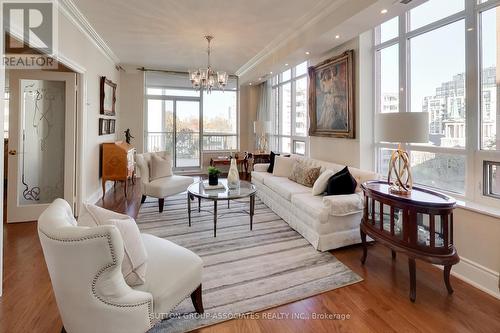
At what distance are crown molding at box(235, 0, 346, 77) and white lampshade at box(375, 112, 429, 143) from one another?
1800 mm

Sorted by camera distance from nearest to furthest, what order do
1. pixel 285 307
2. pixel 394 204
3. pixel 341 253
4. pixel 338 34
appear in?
pixel 285 307, pixel 394 204, pixel 341 253, pixel 338 34

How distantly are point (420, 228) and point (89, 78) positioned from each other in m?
5.08

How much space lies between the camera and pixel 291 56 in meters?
4.76

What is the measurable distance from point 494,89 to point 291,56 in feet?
10.0

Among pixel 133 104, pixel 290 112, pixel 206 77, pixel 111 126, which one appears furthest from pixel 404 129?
pixel 133 104

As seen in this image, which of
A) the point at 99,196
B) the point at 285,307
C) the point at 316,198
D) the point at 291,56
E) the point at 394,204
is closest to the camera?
the point at 285,307

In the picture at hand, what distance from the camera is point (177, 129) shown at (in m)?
7.63

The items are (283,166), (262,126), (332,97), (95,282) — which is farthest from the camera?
(262,126)

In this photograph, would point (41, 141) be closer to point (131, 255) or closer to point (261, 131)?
point (131, 255)

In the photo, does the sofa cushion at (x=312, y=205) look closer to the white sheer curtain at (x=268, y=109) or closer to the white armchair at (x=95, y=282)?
the white armchair at (x=95, y=282)

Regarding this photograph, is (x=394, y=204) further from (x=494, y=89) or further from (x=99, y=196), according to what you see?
(x=99, y=196)

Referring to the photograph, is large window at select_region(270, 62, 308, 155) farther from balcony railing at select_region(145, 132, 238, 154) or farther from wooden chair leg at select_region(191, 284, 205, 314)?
wooden chair leg at select_region(191, 284, 205, 314)

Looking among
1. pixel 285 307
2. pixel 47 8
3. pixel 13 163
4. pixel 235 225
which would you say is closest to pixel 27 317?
pixel 285 307

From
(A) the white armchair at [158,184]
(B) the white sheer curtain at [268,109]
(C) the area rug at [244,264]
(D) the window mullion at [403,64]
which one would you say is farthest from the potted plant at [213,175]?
(B) the white sheer curtain at [268,109]
